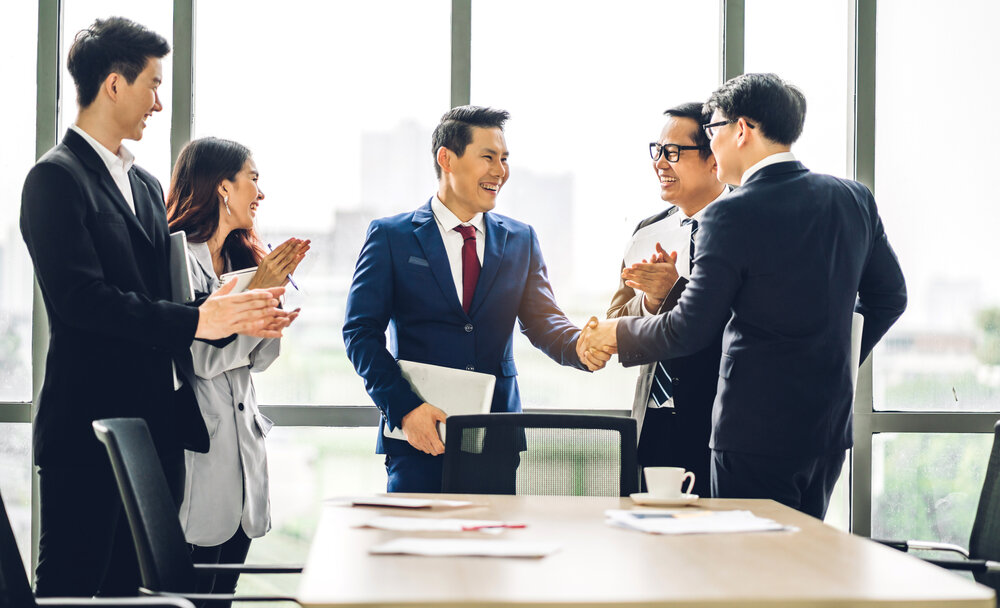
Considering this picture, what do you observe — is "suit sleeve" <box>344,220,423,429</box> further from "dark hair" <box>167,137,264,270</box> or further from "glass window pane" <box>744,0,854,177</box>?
"glass window pane" <box>744,0,854,177</box>

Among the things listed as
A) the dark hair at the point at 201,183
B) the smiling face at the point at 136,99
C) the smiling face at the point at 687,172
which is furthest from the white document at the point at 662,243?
the smiling face at the point at 136,99

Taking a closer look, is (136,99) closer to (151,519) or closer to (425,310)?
(425,310)

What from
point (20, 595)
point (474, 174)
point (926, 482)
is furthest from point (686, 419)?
point (20, 595)

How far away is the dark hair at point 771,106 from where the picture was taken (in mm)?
2492

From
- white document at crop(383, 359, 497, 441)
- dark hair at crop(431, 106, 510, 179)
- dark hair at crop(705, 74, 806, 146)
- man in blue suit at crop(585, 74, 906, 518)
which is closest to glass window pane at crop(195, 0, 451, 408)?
dark hair at crop(431, 106, 510, 179)

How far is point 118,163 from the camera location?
2.38 m

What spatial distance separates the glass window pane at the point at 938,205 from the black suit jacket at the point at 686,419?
1.17 metres

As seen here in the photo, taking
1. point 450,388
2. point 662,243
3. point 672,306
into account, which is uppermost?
point 662,243

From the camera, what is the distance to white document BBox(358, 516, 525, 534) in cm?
158

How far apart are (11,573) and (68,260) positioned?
105 centimetres

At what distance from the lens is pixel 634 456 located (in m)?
2.28

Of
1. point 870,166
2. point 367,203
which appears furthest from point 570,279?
point 870,166

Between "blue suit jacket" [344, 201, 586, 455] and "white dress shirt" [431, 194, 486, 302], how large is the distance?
0.10ft

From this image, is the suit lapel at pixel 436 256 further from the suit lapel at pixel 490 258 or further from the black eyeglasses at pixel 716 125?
the black eyeglasses at pixel 716 125
